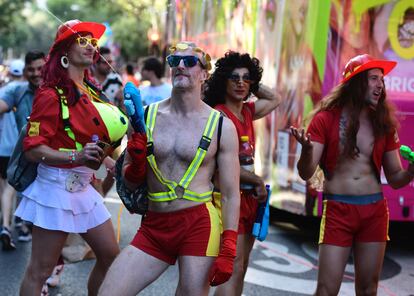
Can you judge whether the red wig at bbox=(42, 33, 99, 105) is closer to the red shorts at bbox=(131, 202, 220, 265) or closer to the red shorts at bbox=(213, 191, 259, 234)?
the red shorts at bbox=(131, 202, 220, 265)

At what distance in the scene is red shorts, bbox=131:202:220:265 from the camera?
153 inches

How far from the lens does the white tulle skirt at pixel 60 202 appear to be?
179 inches

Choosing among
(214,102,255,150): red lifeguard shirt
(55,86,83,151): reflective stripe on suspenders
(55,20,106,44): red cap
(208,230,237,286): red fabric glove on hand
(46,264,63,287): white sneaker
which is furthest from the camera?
(46,264,63,287): white sneaker

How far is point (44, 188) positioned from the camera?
4.64 m

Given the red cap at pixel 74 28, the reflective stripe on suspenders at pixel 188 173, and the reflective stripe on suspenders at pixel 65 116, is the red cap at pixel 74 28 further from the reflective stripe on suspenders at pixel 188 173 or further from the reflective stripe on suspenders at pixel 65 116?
the reflective stripe on suspenders at pixel 188 173

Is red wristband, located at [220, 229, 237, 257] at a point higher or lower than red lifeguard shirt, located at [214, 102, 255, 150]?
lower

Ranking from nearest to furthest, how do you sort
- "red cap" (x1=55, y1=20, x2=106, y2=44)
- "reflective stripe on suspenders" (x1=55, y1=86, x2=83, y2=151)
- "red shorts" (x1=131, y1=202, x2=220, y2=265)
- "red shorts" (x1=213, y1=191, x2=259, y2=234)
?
"red shorts" (x1=131, y1=202, x2=220, y2=265) < "reflective stripe on suspenders" (x1=55, y1=86, x2=83, y2=151) < "red cap" (x1=55, y1=20, x2=106, y2=44) < "red shorts" (x1=213, y1=191, x2=259, y2=234)

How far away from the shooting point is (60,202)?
180 inches

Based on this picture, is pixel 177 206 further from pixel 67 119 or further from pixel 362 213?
pixel 362 213

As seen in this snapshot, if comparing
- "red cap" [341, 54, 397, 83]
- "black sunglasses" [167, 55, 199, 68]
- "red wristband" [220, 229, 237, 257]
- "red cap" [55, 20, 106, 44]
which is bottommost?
"red wristband" [220, 229, 237, 257]

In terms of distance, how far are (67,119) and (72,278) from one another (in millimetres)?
2599

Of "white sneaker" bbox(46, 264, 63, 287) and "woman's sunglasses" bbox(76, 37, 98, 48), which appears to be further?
"white sneaker" bbox(46, 264, 63, 287)

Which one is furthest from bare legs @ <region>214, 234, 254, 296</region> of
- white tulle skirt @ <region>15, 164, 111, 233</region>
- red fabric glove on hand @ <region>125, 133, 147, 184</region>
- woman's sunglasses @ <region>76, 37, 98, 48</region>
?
woman's sunglasses @ <region>76, 37, 98, 48</region>

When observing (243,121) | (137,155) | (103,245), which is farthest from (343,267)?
(137,155)
